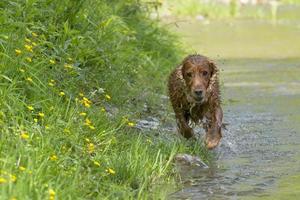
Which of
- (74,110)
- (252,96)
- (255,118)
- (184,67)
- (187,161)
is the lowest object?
(252,96)

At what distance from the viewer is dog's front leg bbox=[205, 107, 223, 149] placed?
7223mm

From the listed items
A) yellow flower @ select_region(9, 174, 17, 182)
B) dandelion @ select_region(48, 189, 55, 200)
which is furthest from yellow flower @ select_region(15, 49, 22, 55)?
dandelion @ select_region(48, 189, 55, 200)

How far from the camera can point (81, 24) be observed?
8719 mm

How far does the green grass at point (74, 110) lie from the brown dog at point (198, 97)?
183mm

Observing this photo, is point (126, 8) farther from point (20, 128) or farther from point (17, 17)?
point (20, 128)

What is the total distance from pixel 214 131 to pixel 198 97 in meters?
0.36

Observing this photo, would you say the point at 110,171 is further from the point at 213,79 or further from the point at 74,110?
the point at 213,79

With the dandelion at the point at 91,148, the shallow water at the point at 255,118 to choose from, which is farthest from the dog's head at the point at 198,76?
the dandelion at the point at 91,148

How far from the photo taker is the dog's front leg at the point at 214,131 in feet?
23.7

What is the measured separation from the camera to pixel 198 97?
7168 millimetres

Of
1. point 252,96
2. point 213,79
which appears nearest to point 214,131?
point 213,79

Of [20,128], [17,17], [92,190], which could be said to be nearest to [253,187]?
[92,190]

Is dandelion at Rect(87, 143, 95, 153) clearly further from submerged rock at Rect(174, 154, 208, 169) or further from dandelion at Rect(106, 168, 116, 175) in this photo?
submerged rock at Rect(174, 154, 208, 169)

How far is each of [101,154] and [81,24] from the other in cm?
294
